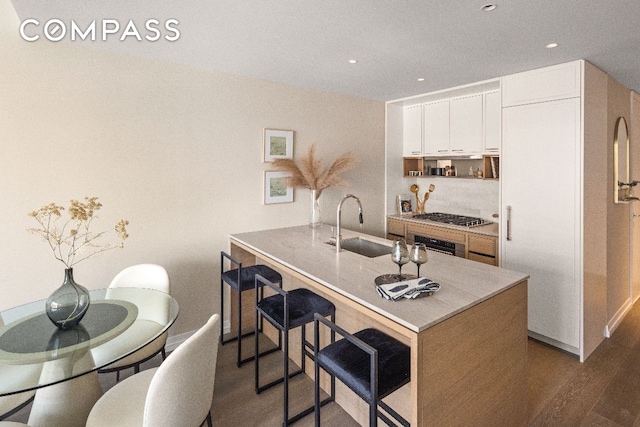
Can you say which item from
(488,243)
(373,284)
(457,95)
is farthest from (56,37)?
(488,243)

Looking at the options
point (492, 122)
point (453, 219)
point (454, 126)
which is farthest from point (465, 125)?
point (453, 219)

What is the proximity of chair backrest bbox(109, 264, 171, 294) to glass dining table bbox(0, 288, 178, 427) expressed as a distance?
0.17 metres

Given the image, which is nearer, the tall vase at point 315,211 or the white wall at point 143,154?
the white wall at point 143,154

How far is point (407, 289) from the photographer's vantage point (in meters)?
1.65

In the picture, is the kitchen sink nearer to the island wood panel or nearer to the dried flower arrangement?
the island wood panel

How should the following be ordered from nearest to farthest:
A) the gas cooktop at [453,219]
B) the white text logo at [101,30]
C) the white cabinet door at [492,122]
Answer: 1. the white text logo at [101,30]
2. the white cabinet door at [492,122]
3. the gas cooktop at [453,219]

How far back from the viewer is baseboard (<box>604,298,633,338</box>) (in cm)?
320

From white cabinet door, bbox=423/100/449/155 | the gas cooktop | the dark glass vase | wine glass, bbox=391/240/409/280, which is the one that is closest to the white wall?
the dark glass vase

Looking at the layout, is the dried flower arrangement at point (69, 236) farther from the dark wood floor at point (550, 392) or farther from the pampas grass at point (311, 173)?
the pampas grass at point (311, 173)

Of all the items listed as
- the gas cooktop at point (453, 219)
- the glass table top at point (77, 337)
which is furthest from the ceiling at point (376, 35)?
the glass table top at point (77, 337)

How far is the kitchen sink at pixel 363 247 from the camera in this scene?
280cm

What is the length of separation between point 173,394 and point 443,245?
303 cm

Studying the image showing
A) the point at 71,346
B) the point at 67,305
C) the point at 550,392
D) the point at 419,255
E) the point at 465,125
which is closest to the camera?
the point at 71,346

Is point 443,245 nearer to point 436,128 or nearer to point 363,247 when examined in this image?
point 363,247
